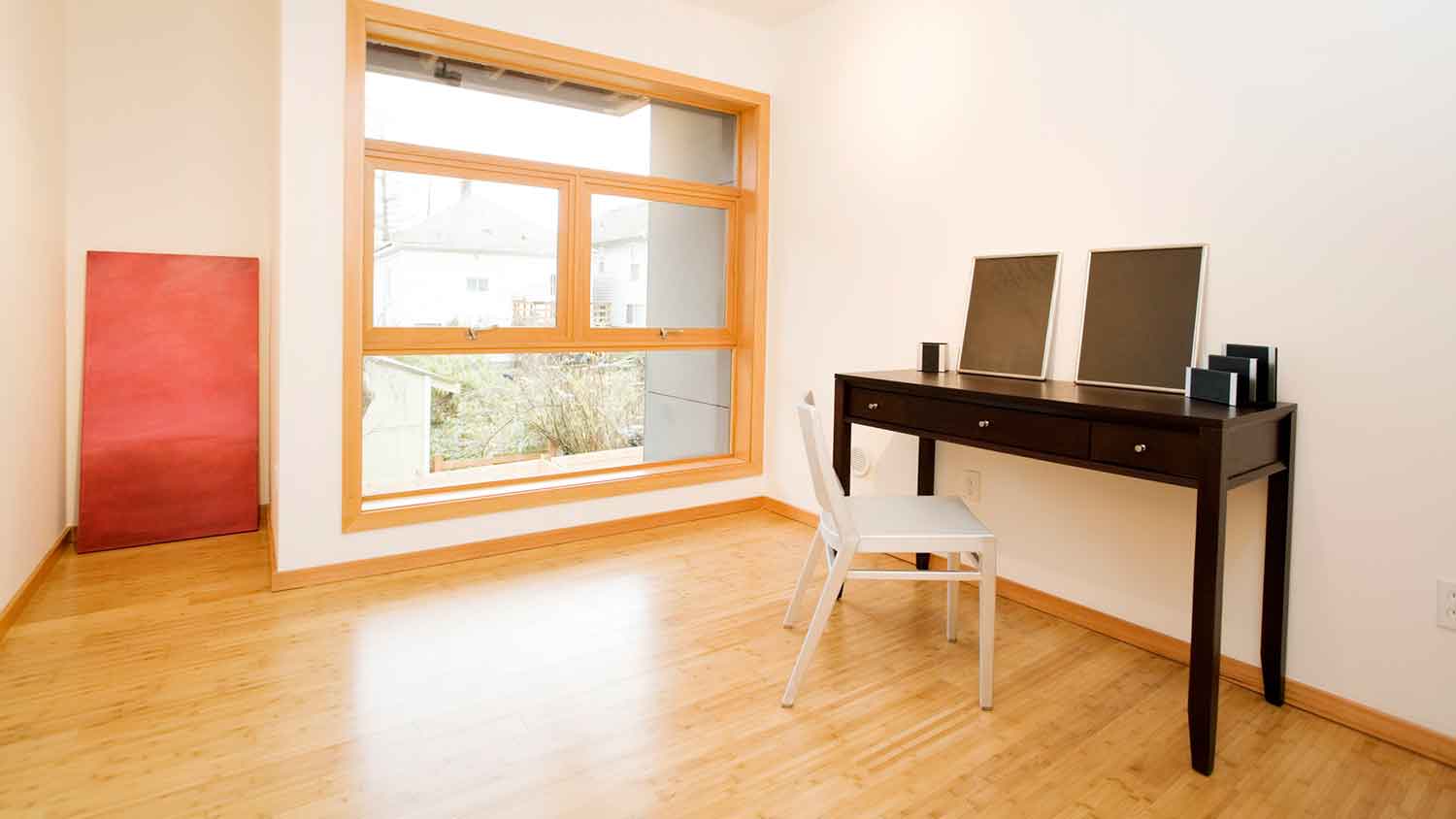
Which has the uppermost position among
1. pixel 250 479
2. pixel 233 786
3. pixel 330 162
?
pixel 330 162

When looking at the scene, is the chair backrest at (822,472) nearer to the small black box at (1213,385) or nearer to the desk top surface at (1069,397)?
the desk top surface at (1069,397)

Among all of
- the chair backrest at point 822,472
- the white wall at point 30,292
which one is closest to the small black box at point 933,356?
the chair backrest at point 822,472

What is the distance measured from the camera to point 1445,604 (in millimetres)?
1884

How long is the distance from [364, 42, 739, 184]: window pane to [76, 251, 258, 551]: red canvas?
1.15 m

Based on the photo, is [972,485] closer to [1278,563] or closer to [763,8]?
[1278,563]

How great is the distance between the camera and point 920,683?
2207mm

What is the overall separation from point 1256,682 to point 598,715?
72.7 inches

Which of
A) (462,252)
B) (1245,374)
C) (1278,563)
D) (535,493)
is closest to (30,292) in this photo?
(462,252)

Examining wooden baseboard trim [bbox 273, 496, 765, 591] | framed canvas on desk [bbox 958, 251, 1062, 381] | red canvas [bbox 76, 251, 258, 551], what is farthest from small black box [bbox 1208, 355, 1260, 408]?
red canvas [bbox 76, 251, 258, 551]

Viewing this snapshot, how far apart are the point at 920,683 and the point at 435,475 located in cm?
217

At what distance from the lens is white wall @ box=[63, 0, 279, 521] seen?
3.22 metres

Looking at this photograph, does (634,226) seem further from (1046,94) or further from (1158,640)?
(1158,640)

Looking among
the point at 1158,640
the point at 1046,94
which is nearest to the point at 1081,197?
the point at 1046,94

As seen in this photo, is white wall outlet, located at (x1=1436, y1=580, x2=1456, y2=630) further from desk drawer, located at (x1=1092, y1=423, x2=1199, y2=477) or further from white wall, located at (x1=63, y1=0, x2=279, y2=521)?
white wall, located at (x1=63, y1=0, x2=279, y2=521)
